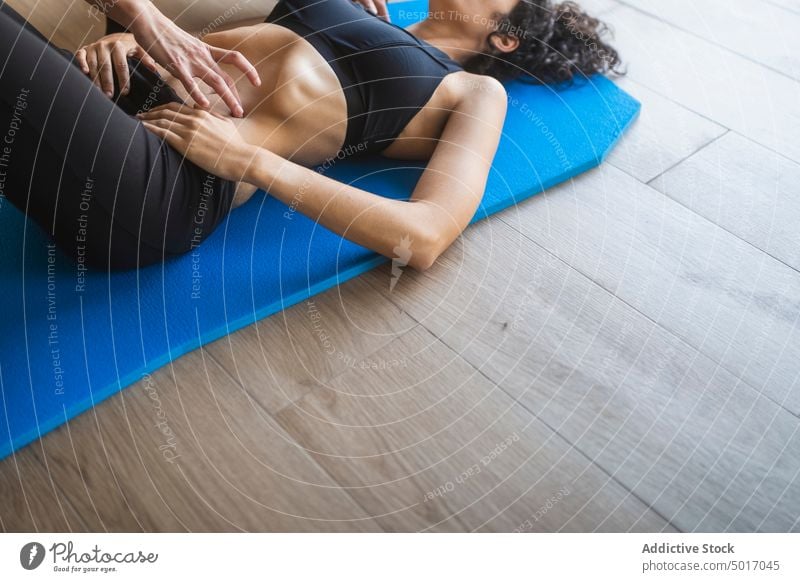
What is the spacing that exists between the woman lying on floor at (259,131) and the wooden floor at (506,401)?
0.43 feet

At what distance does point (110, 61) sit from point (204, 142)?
21 cm

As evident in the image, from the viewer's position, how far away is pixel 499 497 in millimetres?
834

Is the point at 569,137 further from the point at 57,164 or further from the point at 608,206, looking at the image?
the point at 57,164

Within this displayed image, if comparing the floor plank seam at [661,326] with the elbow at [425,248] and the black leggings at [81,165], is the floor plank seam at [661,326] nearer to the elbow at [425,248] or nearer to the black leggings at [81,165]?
the elbow at [425,248]

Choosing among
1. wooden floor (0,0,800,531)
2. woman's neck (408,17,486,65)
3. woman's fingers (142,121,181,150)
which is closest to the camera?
wooden floor (0,0,800,531)

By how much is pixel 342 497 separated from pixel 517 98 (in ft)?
2.75

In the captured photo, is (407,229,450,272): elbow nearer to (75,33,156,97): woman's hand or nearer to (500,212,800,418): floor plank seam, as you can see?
(500,212,800,418): floor plank seam

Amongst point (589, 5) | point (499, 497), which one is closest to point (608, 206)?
point (499, 497)

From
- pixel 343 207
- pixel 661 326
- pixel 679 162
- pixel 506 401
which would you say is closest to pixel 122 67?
pixel 343 207

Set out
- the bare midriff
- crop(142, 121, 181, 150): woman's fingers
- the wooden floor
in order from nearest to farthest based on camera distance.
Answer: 1. the wooden floor
2. crop(142, 121, 181, 150): woman's fingers
3. the bare midriff

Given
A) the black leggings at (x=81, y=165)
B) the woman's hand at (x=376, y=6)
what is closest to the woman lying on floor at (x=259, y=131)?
the black leggings at (x=81, y=165)

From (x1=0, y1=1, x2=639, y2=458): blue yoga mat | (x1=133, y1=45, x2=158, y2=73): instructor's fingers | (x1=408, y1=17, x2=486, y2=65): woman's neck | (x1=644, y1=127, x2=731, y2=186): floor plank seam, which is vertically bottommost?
(x1=644, y1=127, x2=731, y2=186): floor plank seam

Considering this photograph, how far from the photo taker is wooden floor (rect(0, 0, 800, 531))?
0.81 meters

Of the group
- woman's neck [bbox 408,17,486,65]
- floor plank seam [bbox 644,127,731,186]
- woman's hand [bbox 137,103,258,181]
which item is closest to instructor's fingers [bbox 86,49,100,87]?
woman's hand [bbox 137,103,258,181]
